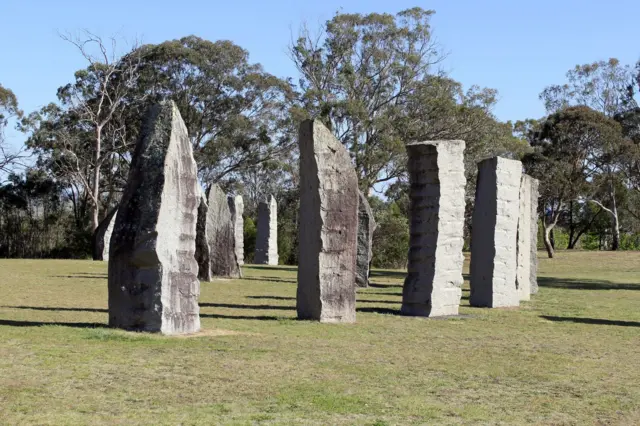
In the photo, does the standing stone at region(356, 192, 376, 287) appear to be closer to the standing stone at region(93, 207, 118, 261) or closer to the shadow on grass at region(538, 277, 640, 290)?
the shadow on grass at region(538, 277, 640, 290)

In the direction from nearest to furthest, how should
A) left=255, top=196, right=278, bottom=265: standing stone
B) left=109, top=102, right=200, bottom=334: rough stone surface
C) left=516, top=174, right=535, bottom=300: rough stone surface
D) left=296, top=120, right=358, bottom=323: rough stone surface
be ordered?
left=109, top=102, right=200, bottom=334: rough stone surface < left=296, top=120, right=358, bottom=323: rough stone surface < left=516, top=174, right=535, bottom=300: rough stone surface < left=255, top=196, right=278, bottom=265: standing stone

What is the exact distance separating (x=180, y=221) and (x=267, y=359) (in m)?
2.29

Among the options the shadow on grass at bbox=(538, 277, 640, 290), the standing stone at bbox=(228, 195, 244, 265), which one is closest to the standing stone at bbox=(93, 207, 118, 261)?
the standing stone at bbox=(228, 195, 244, 265)

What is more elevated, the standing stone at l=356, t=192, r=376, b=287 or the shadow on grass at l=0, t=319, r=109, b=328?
the standing stone at l=356, t=192, r=376, b=287

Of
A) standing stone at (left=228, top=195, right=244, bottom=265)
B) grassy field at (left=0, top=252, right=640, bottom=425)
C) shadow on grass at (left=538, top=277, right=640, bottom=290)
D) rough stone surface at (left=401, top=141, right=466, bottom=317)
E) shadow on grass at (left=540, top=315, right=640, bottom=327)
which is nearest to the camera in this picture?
grassy field at (left=0, top=252, right=640, bottom=425)

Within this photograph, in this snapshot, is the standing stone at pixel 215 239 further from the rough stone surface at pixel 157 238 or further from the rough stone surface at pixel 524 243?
the rough stone surface at pixel 157 238

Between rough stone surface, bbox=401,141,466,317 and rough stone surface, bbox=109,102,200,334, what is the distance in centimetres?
491

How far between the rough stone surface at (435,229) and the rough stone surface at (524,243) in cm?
402

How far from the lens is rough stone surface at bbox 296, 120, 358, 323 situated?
41.0ft

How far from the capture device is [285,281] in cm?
2377

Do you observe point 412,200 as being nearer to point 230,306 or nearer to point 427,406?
point 230,306

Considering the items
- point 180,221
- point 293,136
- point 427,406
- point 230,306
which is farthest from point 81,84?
point 427,406

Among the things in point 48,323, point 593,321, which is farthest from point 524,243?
point 48,323

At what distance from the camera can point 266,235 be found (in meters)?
36.4
